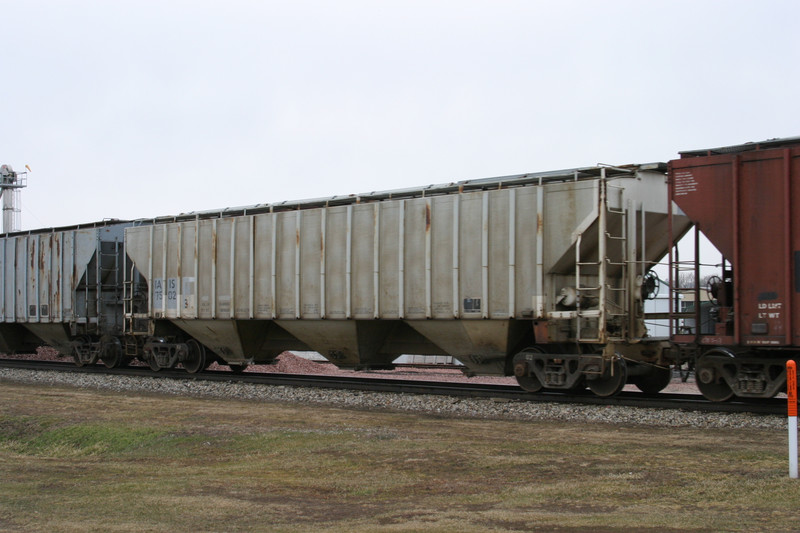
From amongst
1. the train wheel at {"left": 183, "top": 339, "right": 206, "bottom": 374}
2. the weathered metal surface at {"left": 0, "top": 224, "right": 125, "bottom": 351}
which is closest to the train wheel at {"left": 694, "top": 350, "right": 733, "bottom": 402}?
the train wheel at {"left": 183, "top": 339, "right": 206, "bottom": 374}

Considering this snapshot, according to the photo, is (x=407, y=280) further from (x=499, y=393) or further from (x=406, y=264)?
(x=499, y=393)

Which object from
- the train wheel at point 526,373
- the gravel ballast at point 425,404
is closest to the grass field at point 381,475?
the gravel ballast at point 425,404

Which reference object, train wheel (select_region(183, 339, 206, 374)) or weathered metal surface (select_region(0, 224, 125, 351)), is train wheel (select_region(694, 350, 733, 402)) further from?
weathered metal surface (select_region(0, 224, 125, 351))

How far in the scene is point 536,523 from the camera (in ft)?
22.0

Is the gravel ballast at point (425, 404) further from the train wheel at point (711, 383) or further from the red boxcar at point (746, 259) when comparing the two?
the red boxcar at point (746, 259)

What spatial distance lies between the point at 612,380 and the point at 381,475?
7.27m

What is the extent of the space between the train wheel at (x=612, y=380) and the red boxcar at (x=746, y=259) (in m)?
1.25

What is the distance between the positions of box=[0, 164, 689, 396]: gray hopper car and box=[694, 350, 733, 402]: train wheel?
1104mm

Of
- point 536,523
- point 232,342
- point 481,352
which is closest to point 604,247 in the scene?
point 481,352

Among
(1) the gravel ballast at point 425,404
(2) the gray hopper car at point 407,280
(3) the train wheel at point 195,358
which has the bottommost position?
(1) the gravel ballast at point 425,404

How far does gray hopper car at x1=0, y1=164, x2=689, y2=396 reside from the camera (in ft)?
49.8

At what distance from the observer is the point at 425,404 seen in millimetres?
15531

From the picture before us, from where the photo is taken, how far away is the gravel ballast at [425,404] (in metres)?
12.7

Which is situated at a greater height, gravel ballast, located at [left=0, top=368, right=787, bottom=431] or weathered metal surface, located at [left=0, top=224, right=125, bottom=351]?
weathered metal surface, located at [left=0, top=224, right=125, bottom=351]
